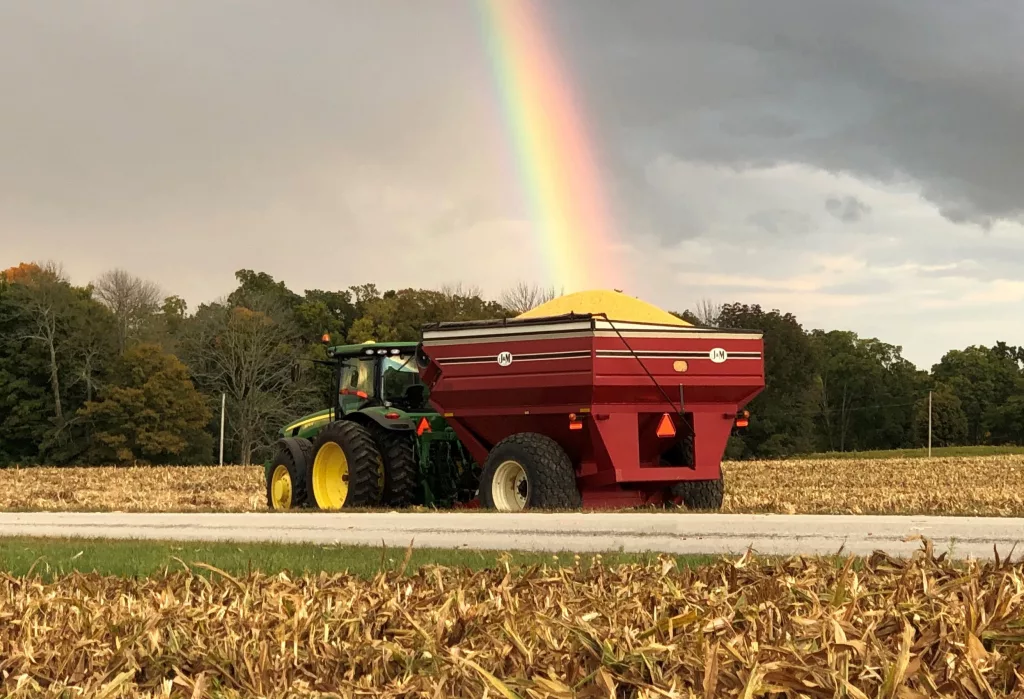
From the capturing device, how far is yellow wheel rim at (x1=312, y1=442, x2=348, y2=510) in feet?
55.3

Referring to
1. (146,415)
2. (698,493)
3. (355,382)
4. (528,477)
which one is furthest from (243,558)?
(146,415)

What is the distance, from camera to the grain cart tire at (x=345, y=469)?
15867 mm

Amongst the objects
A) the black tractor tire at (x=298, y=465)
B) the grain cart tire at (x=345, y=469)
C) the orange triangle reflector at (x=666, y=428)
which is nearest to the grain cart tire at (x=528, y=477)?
the orange triangle reflector at (x=666, y=428)

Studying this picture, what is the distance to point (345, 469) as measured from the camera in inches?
663

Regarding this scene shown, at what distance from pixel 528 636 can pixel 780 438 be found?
193 feet

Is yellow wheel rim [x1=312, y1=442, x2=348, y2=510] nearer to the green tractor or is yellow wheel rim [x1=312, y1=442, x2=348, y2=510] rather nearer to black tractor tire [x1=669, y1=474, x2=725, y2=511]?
the green tractor

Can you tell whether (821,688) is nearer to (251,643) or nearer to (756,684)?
(756,684)

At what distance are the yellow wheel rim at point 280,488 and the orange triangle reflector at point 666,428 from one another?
646cm

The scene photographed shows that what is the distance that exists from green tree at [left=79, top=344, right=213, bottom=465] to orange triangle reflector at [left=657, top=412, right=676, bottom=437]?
151 ft

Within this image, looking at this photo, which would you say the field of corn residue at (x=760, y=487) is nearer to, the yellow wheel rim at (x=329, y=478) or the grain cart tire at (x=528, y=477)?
the yellow wheel rim at (x=329, y=478)

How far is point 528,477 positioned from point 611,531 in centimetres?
358

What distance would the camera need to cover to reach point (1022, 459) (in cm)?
3856

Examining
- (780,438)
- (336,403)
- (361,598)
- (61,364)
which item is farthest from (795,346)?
(361,598)

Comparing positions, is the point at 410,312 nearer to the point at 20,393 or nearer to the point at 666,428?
the point at 20,393
